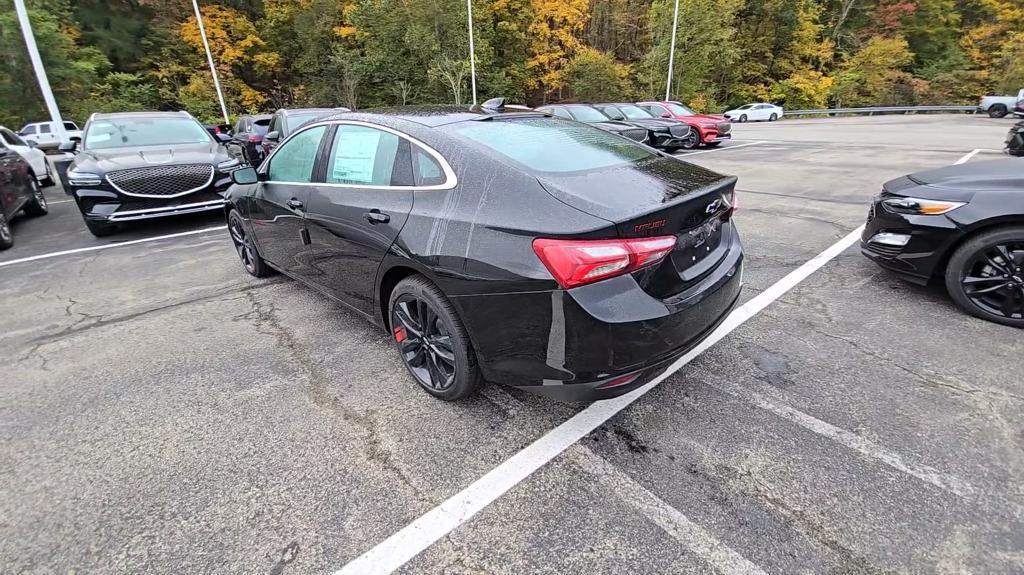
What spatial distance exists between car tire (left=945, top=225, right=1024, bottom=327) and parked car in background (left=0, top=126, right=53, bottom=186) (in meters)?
13.7

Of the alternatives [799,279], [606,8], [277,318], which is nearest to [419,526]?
[277,318]

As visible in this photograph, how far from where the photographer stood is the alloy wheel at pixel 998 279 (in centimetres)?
313

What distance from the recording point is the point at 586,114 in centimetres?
1331

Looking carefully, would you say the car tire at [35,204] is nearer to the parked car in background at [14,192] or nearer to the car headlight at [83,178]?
the parked car in background at [14,192]

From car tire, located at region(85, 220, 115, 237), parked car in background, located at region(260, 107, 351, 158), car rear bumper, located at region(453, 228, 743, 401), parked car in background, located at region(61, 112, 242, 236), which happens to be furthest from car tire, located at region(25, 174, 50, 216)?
car rear bumper, located at region(453, 228, 743, 401)

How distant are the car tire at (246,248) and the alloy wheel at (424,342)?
2.50 metres

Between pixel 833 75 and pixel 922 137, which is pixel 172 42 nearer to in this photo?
pixel 922 137

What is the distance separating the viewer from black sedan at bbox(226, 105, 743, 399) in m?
1.98

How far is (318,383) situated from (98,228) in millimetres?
5616

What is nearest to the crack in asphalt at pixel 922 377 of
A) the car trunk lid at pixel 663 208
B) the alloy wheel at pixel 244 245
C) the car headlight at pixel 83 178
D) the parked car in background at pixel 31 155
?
the car trunk lid at pixel 663 208

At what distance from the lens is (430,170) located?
2.51 metres

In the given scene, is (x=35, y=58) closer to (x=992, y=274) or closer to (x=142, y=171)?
(x=142, y=171)

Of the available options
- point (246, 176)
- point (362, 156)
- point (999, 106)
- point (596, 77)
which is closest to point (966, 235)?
point (362, 156)

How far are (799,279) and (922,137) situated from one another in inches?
653
